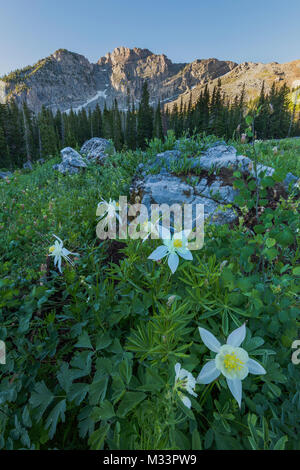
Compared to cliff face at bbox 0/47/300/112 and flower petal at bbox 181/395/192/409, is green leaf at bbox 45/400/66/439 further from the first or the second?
cliff face at bbox 0/47/300/112

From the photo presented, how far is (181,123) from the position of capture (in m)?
50.0

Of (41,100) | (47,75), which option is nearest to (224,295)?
(41,100)

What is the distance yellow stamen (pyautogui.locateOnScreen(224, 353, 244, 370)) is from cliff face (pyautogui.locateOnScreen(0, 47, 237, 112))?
6320 inches

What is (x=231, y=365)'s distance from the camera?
3.14 ft

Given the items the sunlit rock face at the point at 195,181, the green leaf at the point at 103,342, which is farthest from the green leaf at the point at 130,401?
the sunlit rock face at the point at 195,181

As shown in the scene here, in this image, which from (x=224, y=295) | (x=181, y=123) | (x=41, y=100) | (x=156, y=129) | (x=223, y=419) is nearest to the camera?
(x=223, y=419)

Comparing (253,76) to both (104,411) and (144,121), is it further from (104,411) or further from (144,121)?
(104,411)

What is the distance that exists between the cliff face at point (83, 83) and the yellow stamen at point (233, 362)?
161 m

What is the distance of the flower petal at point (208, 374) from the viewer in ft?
3.08

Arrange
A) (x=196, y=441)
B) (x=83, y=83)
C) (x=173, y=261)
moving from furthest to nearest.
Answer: (x=83, y=83) < (x=173, y=261) < (x=196, y=441)

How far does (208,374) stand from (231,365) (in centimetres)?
11

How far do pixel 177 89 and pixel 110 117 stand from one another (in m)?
173

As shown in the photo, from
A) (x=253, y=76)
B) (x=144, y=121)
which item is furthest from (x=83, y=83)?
(x=144, y=121)

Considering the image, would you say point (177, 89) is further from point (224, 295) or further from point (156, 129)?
point (224, 295)
